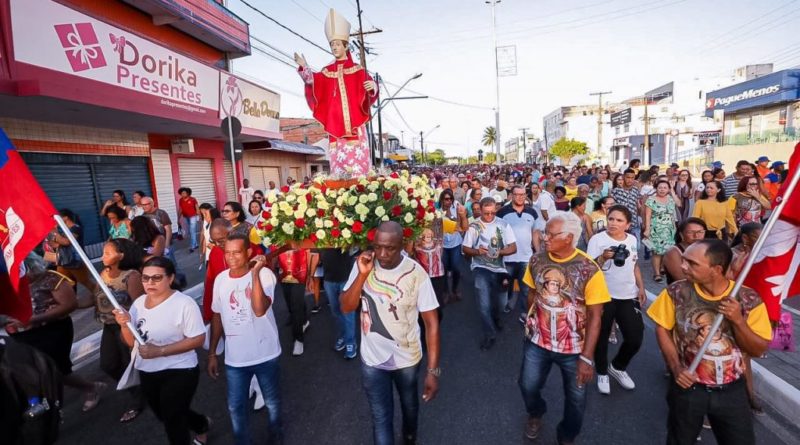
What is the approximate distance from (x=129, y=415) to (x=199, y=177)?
11.5 m

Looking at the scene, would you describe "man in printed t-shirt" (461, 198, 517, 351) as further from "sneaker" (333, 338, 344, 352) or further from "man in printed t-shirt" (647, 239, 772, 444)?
"man in printed t-shirt" (647, 239, 772, 444)

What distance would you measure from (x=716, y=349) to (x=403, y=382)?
6.20 ft

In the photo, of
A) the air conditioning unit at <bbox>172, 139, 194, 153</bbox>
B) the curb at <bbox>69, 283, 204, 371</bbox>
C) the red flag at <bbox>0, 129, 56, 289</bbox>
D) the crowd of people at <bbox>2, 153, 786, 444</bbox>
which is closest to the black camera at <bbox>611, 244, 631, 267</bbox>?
the crowd of people at <bbox>2, 153, 786, 444</bbox>

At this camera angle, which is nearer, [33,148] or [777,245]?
[777,245]

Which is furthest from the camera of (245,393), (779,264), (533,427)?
(533,427)

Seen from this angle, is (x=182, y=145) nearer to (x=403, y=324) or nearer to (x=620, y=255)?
(x=403, y=324)

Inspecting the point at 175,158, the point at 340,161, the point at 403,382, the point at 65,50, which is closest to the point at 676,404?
the point at 403,382

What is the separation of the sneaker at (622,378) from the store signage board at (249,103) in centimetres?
1099

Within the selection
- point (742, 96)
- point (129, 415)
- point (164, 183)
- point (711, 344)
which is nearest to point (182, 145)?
point (164, 183)

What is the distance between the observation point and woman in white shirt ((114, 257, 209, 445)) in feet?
9.16

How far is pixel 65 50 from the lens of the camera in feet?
22.4

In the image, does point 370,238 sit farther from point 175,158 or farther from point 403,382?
point 175,158

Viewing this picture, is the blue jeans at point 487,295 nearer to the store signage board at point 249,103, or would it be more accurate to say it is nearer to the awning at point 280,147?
the store signage board at point 249,103

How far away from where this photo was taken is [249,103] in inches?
500
